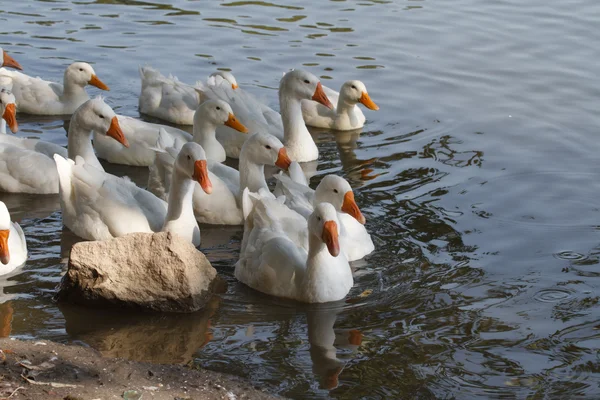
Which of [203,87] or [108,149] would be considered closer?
[108,149]

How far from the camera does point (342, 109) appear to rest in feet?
41.5

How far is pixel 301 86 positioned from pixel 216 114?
1517mm

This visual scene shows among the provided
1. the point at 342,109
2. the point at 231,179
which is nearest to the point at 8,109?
the point at 231,179

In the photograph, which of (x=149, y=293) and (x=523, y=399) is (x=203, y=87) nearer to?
(x=149, y=293)

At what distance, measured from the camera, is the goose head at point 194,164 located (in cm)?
867

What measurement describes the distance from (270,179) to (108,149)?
192 centimetres

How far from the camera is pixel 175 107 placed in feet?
41.9

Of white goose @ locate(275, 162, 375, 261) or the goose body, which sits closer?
white goose @ locate(275, 162, 375, 261)

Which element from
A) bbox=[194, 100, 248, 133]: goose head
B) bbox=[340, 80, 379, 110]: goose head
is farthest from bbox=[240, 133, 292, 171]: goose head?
bbox=[340, 80, 379, 110]: goose head

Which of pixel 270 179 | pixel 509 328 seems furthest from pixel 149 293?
pixel 270 179

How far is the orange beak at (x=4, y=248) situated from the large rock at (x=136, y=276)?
49cm

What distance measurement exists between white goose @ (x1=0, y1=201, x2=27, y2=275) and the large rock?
55 centimetres

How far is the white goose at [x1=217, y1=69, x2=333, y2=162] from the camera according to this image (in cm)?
1162

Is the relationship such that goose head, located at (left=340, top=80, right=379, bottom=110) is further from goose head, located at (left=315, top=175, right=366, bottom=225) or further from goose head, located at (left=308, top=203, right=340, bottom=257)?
goose head, located at (left=308, top=203, right=340, bottom=257)
